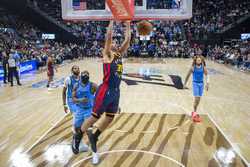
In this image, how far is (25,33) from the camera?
84.8ft

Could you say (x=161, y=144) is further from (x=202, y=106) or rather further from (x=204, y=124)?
(x=202, y=106)

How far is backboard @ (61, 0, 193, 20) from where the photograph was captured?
13.6m

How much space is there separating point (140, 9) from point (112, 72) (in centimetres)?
955

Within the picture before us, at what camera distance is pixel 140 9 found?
44.9 ft

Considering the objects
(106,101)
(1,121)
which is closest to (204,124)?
(106,101)

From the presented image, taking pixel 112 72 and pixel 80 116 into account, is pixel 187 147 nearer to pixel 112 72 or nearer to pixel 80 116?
pixel 80 116

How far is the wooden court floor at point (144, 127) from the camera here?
18.3ft

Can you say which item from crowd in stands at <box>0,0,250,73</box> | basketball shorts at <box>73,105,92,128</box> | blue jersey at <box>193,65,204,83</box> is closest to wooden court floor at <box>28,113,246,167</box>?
basketball shorts at <box>73,105,92,128</box>

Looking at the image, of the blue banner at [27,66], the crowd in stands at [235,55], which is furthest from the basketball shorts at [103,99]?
the crowd in stands at [235,55]

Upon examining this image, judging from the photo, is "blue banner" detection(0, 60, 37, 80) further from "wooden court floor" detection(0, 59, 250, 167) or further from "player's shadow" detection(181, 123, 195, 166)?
"player's shadow" detection(181, 123, 195, 166)

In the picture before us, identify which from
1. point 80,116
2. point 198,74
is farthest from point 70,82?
point 198,74

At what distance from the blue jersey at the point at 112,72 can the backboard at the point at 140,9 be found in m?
9.27

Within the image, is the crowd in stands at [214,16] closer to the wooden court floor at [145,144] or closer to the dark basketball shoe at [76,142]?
the wooden court floor at [145,144]

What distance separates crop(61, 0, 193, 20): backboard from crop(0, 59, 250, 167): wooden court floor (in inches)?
139
